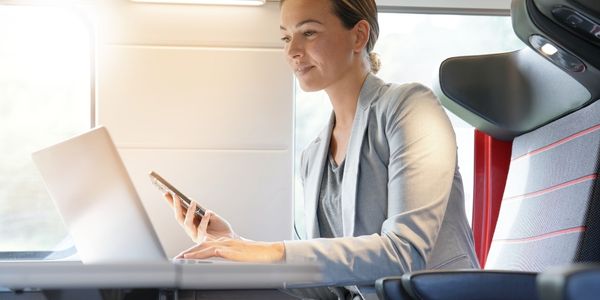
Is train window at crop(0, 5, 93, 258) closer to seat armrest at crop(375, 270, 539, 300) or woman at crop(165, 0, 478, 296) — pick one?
woman at crop(165, 0, 478, 296)

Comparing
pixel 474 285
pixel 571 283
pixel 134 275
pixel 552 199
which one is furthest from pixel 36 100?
pixel 571 283

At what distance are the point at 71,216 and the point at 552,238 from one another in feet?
3.00

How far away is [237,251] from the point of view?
148 centimetres

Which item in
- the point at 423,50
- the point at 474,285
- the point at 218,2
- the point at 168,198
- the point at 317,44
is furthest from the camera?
the point at 423,50

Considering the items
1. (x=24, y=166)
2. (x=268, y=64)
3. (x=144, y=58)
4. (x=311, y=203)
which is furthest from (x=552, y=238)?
(x=24, y=166)

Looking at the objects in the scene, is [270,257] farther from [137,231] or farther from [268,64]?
[268,64]

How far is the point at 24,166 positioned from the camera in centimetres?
280

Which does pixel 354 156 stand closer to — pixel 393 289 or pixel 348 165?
pixel 348 165

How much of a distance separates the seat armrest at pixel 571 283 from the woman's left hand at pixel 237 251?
31.7 inches

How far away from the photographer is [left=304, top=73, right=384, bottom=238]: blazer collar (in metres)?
1.94

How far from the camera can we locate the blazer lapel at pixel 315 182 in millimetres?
2076

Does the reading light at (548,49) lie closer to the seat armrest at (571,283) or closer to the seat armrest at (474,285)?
the seat armrest at (474,285)

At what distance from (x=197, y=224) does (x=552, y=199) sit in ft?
2.57

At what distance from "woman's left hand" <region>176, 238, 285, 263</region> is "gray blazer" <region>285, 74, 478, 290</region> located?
9 centimetres
